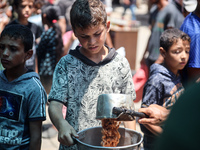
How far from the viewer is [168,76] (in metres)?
2.67

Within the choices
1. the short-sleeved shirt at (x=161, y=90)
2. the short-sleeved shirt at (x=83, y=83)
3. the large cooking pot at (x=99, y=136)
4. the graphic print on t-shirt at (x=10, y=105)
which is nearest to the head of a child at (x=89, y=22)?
the short-sleeved shirt at (x=83, y=83)

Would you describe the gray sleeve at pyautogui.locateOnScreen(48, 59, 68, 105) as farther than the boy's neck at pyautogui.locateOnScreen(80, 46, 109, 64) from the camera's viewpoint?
No

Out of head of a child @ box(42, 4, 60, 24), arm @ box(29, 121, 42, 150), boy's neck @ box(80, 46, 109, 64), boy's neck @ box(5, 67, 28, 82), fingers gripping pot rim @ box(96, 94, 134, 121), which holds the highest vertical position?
head of a child @ box(42, 4, 60, 24)

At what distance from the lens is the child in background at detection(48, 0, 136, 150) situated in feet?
6.41

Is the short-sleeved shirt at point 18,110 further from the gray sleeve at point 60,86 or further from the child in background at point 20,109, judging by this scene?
the gray sleeve at point 60,86

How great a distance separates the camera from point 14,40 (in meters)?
2.32

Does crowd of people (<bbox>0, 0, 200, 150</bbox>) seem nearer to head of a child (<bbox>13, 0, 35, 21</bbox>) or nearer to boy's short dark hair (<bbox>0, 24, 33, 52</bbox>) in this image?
boy's short dark hair (<bbox>0, 24, 33, 52</bbox>)

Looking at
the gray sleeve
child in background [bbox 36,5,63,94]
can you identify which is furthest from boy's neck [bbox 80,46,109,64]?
child in background [bbox 36,5,63,94]

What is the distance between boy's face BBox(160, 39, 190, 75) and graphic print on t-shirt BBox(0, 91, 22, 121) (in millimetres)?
1426

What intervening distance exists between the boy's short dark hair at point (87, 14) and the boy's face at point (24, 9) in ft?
8.38

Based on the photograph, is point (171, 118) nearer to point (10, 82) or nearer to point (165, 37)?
point (10, 82)

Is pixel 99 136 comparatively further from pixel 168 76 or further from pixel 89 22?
pixel 168 76

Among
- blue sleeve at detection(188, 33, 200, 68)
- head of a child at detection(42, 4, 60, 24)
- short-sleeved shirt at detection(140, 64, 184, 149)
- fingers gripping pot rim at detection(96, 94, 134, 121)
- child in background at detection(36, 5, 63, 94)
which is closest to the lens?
fingers gripping pot rim at detection(96, 94, 134, 121)

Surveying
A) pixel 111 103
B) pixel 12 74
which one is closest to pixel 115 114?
pixel 111 103
